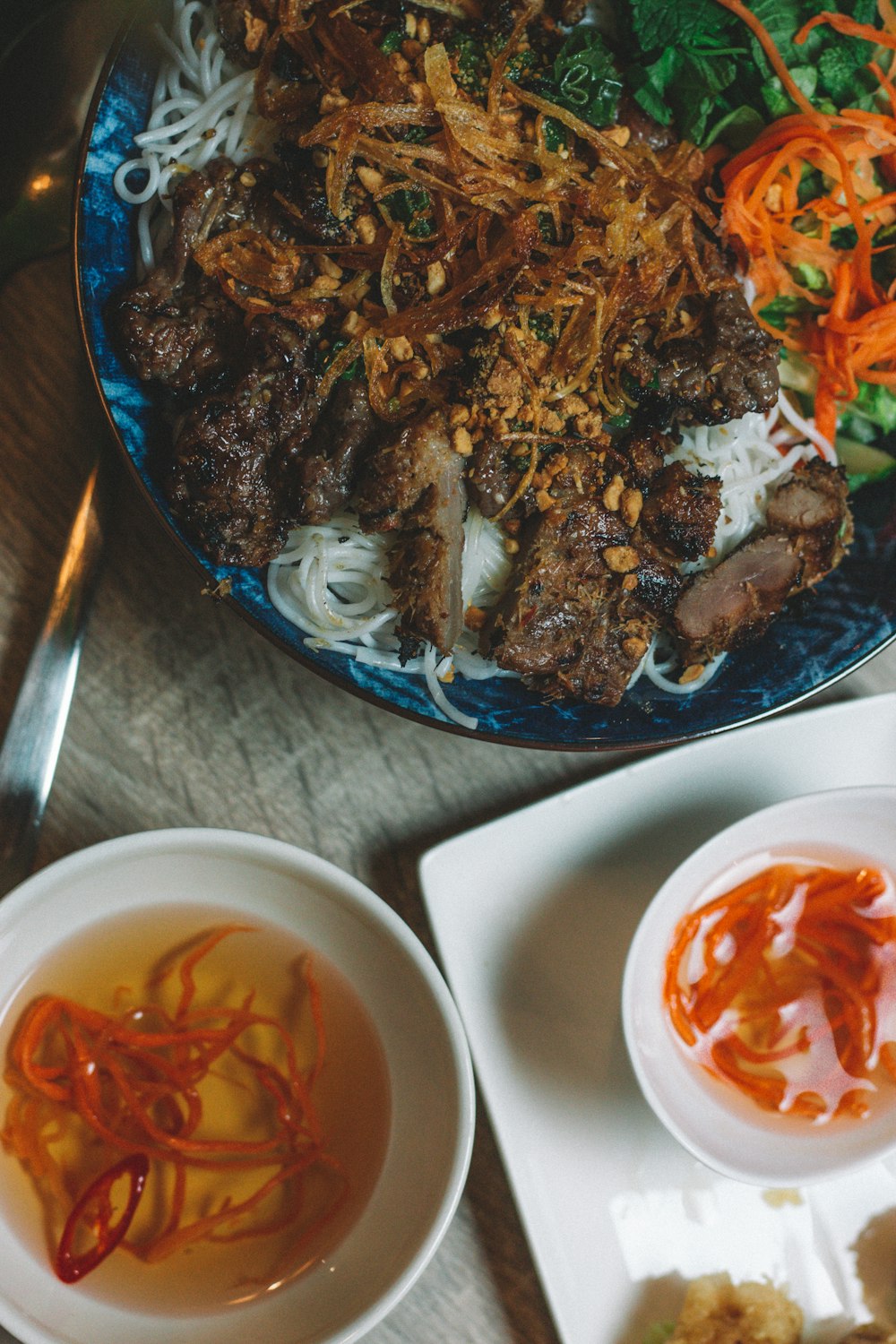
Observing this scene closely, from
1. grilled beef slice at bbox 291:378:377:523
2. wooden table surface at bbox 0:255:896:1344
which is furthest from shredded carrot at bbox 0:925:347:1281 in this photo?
grilled beef slice at bbox 291:378:377:523

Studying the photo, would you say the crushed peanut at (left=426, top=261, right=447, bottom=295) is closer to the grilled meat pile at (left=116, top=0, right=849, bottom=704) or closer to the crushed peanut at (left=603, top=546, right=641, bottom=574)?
the grilled meat pile at (left=116, top=0, right=849, bottom=704)

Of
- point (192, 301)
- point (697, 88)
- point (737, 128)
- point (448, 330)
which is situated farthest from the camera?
point (737, 128)

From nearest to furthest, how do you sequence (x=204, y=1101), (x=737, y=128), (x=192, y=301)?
(x=192, y=301), (x=737, y=128), (x=204, y=1101)

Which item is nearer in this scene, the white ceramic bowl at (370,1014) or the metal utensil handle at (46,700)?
the white ceramic bowl at (370,1014)

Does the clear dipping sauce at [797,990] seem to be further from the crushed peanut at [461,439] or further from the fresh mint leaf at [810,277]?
the fresh mint leaf at [810,277]

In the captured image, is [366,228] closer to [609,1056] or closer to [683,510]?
[683,510]

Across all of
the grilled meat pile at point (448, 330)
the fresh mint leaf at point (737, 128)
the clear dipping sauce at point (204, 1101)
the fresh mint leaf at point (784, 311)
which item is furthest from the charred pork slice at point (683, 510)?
the clear dipping sauce at point (204, 1101)

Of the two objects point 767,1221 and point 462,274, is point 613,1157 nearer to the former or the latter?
point 767,1221

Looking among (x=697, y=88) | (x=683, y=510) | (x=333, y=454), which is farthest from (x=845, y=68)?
(x=333, y=454)
